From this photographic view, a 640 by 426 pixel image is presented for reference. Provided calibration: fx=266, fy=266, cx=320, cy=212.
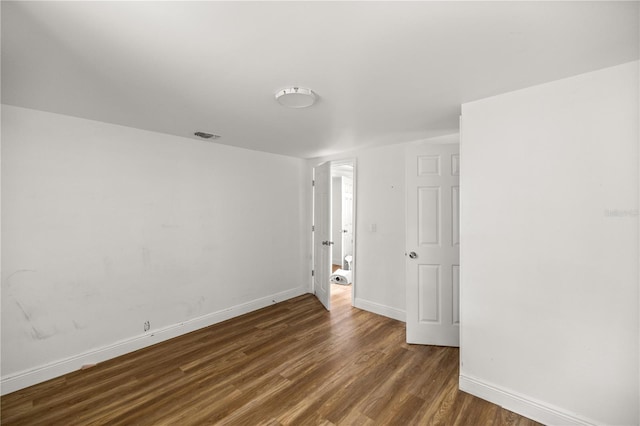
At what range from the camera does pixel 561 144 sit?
179 cm

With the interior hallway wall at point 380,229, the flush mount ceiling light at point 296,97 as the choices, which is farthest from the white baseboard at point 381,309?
the flush mount ceiling light at point 296,97

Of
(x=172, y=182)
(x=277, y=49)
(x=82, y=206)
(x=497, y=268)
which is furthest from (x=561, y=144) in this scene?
(x=82, y=206)

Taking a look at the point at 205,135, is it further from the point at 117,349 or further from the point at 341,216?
the point at 341,216

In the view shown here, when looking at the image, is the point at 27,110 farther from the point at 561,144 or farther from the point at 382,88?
the point at 561,144

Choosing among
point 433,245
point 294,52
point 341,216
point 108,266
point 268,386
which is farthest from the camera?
point 341,216

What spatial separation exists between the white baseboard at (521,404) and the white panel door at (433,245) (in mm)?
770

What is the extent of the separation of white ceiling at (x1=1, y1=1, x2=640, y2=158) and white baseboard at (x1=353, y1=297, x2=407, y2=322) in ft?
8.33

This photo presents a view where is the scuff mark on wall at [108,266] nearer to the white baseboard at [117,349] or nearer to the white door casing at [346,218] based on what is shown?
the white baseboard at [117,349]

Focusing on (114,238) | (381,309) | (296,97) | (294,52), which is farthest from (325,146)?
(114,238)

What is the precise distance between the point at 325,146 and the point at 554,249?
8.81 ft

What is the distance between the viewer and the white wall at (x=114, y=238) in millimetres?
2258

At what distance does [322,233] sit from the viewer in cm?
425

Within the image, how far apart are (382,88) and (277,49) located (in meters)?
0.82

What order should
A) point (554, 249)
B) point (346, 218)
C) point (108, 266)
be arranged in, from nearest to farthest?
point (554, 249) < point (108, 266) < point (346, 218)
